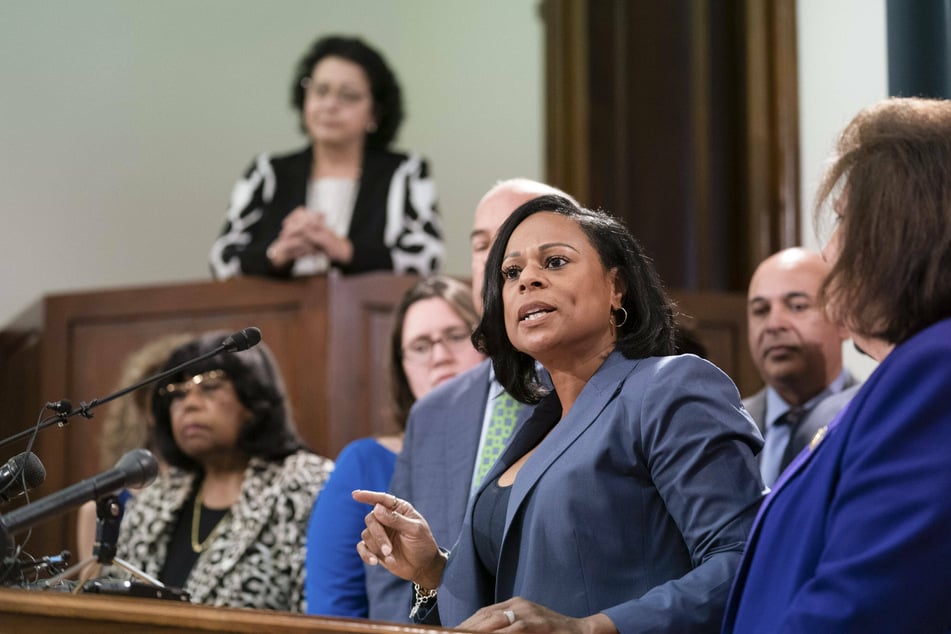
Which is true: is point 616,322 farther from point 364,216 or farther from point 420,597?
point 364,216

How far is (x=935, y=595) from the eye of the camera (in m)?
1.73

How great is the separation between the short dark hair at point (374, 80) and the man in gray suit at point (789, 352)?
6.20 ft

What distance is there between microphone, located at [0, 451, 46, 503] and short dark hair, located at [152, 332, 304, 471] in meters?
1.56

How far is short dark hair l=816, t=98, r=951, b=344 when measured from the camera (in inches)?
72.4

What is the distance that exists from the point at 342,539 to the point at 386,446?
262 millimetres

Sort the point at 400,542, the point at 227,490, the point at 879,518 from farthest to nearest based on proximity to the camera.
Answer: the point at 227,490, the point at 400,542, the point at 879,518

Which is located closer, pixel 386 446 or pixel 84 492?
pixel 84 492

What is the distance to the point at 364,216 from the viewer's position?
16.4 feet

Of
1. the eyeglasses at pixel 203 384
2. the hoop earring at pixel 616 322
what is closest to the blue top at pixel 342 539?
the eyeglasses at pixel 203 384

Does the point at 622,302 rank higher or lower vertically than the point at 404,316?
higher

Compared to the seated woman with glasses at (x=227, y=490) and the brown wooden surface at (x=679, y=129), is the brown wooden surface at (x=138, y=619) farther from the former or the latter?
the brown wooden surface at (x=679, y=129)

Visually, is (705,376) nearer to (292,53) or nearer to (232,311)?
(232,311)

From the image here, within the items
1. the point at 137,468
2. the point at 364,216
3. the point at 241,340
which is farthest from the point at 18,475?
the point at 364,216

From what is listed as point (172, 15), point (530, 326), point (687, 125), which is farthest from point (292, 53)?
point (530, 326)
